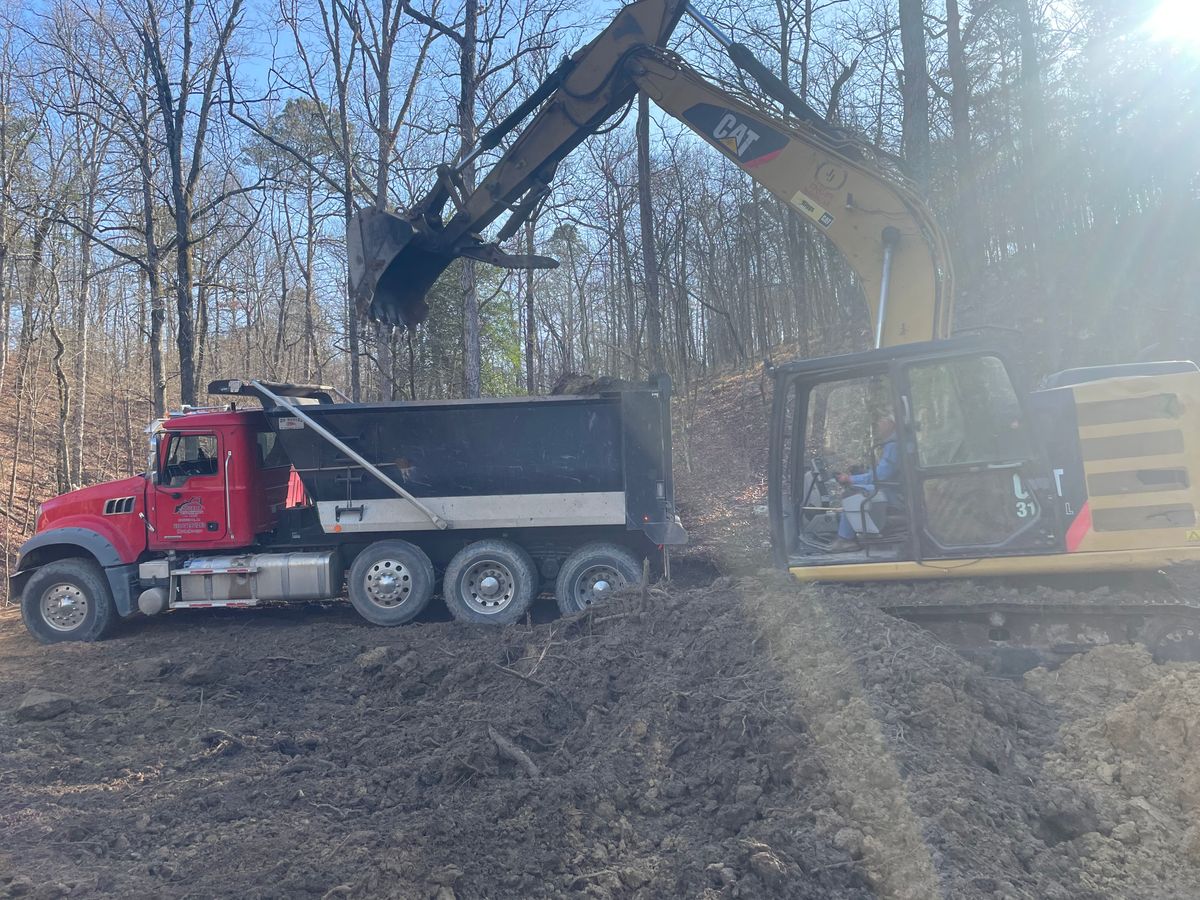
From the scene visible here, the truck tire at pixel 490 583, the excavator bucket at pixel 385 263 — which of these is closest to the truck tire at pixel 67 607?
the truck tire at pixel 490 583

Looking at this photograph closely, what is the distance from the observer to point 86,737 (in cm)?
622

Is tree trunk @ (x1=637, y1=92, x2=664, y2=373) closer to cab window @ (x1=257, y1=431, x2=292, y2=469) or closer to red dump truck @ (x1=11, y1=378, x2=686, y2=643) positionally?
red dump truck @ (x1=11, y1=378, x2=686, y2=643)

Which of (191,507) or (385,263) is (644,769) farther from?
(191,507)

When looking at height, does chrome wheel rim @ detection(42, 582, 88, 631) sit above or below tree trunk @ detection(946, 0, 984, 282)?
below

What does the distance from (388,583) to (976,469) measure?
6134mm

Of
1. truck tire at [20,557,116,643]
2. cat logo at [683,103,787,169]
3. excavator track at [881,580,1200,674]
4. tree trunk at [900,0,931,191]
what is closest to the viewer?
excavator track at [881,580,1200,674]

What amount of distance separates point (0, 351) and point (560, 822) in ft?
81.3

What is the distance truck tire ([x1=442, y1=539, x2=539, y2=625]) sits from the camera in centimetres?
934

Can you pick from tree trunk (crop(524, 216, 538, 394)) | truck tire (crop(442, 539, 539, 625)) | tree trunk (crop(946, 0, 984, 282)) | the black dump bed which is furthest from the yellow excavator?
tree trunk (crop(524, 216, 538, 394))

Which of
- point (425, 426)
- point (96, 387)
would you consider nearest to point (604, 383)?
point (425, 426)

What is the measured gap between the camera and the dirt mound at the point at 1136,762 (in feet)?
11.9

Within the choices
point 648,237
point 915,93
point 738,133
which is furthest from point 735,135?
point 648,237

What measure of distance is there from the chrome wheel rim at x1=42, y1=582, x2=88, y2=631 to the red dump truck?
0.05 feet

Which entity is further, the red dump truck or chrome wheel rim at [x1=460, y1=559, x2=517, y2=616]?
chrome wheel rim at [x1=460, y1=559, x2=517, y2=616]
